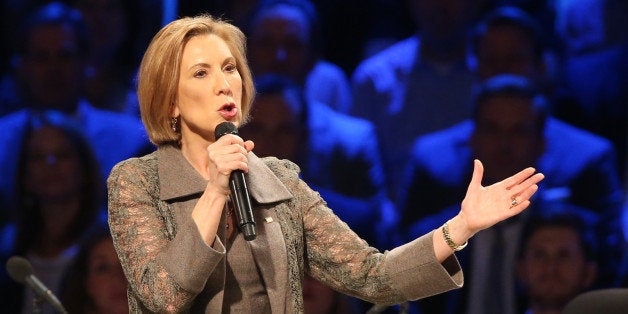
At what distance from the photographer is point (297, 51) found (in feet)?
14.7

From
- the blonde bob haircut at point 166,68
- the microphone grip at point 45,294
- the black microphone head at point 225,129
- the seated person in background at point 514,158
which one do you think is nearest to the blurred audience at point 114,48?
the seated person in background at point 514,158

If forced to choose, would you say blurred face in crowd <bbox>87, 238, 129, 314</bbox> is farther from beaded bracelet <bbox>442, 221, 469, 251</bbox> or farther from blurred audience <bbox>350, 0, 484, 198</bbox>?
beaded bracelet <bbox>442, 221, 469, 251</bbox>

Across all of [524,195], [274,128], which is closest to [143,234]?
[524,195]

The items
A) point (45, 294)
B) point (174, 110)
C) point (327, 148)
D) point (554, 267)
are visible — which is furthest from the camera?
point (327, 148)

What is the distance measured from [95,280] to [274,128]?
1164 mm

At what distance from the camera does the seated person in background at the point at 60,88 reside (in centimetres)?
452

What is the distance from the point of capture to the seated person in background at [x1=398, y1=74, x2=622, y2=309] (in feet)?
14.1

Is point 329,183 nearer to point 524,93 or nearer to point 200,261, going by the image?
point 524,93

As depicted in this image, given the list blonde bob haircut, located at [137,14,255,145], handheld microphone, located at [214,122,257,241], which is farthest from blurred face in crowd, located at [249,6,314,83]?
handheld microphone, located at [214,122,257,241]

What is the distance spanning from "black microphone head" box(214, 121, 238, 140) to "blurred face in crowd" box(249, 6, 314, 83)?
2.46 metres

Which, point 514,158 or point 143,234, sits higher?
point 514,158

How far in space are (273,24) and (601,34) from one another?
5.29 ft

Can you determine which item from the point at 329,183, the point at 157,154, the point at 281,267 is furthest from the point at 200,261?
the point at 329,183

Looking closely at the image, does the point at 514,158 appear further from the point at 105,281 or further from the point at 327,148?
the point at 105,281
